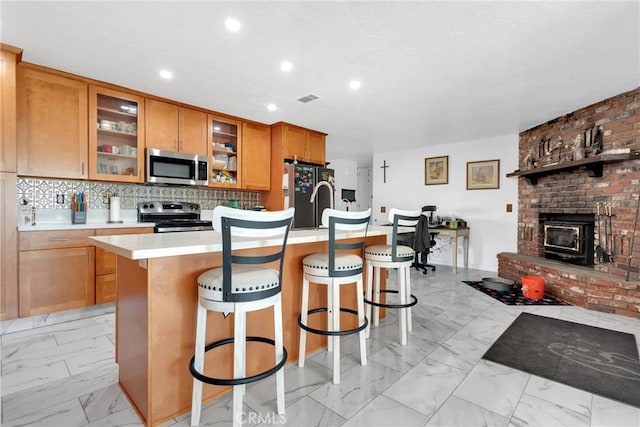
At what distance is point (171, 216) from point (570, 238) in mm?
5137

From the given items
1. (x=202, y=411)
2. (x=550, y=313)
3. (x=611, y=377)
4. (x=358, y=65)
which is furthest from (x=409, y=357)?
(x=358, y=65)

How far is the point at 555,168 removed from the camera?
3799 mm

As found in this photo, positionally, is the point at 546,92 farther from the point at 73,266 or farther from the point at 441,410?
the point at 73,266

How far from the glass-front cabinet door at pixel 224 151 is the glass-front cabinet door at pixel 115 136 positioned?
86 centimetres

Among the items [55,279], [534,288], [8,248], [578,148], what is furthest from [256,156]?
[578,148]

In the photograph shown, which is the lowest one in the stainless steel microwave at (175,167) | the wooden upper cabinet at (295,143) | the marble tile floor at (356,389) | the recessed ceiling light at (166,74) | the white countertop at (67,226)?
the marble tile floor at (356,389)

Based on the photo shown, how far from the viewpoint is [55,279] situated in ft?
9.11

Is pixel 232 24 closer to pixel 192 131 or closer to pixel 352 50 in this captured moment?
pixel 352 50

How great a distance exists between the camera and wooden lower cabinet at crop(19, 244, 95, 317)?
2.65m

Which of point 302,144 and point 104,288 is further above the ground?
point 302,144

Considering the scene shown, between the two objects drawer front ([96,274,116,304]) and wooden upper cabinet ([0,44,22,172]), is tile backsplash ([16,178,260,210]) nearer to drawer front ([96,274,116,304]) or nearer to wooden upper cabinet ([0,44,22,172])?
wooden upper cabinet ([0,44,22,172])

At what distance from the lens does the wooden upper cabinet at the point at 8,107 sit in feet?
8.23

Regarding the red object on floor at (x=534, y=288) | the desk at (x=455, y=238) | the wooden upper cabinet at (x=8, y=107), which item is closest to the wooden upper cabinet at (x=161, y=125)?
the wooden upper cabinet at (x=8, y=107)

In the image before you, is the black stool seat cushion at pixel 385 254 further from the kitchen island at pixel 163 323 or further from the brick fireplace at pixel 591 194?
the brick fireplace at pixel 591 194
